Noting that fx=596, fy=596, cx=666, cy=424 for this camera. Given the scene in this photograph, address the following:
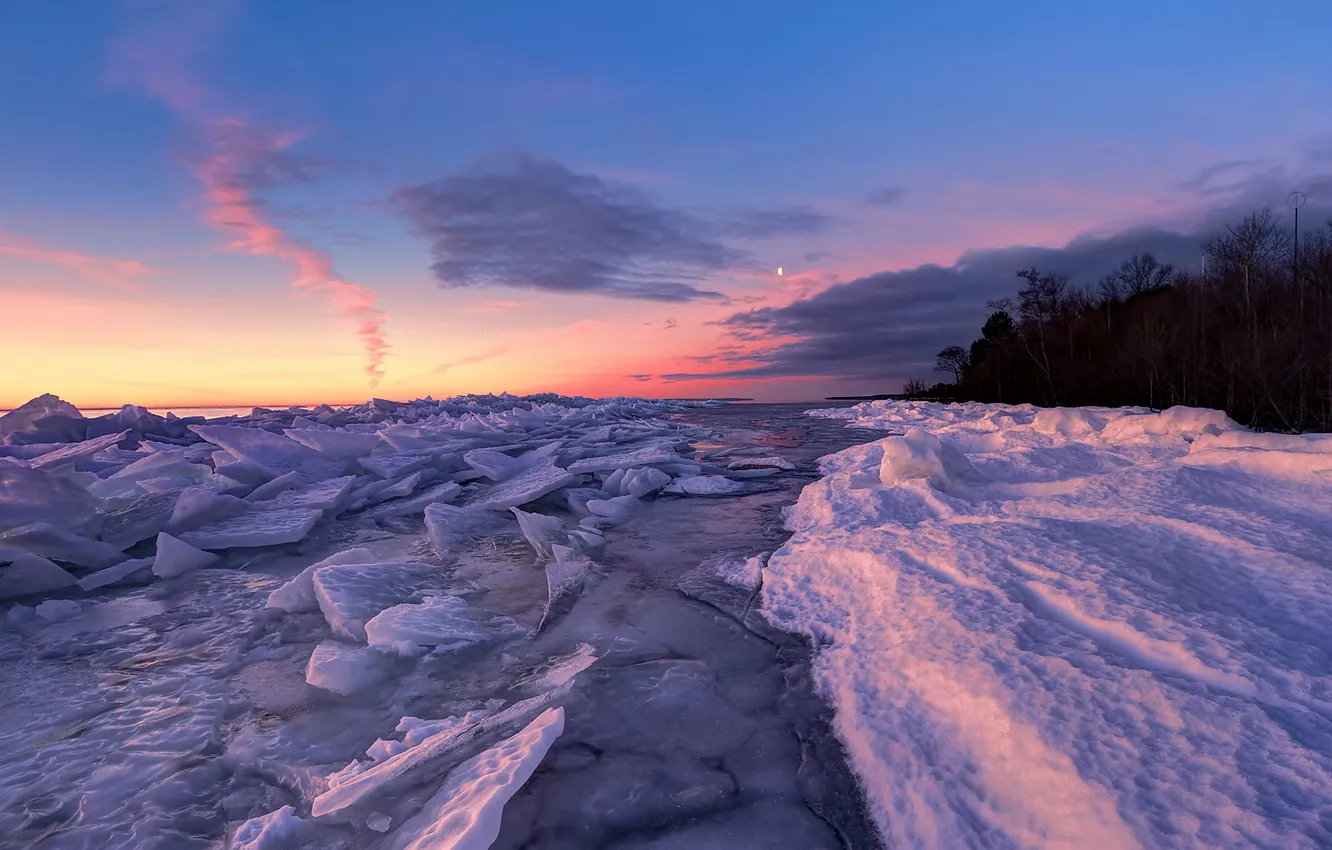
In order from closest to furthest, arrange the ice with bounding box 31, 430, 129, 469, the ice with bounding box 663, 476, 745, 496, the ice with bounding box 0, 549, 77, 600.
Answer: the ice with bounding box 0, 549, 77, 600 → the ice with bounding box 31, 430, 129, 469 → the ice with bounding box 663, 476, 745, 496

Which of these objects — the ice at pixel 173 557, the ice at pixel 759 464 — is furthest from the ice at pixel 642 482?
the ice at pixel 173 557

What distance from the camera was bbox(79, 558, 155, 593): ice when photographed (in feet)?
10.8

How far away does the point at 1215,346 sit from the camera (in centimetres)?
1468

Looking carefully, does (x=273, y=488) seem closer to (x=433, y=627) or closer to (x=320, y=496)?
(x=320, y=496)

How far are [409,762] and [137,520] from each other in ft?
12.2

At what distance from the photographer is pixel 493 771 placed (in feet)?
4.78

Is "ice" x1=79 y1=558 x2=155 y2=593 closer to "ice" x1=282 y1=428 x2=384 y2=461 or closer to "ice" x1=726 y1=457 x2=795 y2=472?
"ice" x1=282 y1=428 x2=384 y2=461

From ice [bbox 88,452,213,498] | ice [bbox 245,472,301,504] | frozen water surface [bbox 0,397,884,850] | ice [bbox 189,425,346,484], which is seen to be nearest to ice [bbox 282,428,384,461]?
ice [bbox 189,425,346,484]

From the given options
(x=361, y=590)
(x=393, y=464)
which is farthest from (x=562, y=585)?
(x=393, y=464)

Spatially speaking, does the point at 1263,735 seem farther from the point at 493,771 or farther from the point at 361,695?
the point at 361,695

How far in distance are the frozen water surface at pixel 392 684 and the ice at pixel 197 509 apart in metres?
0.01

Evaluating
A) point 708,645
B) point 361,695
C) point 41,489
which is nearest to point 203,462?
point 41,489

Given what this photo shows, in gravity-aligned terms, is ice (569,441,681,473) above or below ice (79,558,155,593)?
above

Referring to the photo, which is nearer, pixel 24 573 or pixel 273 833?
pixel 273 833
